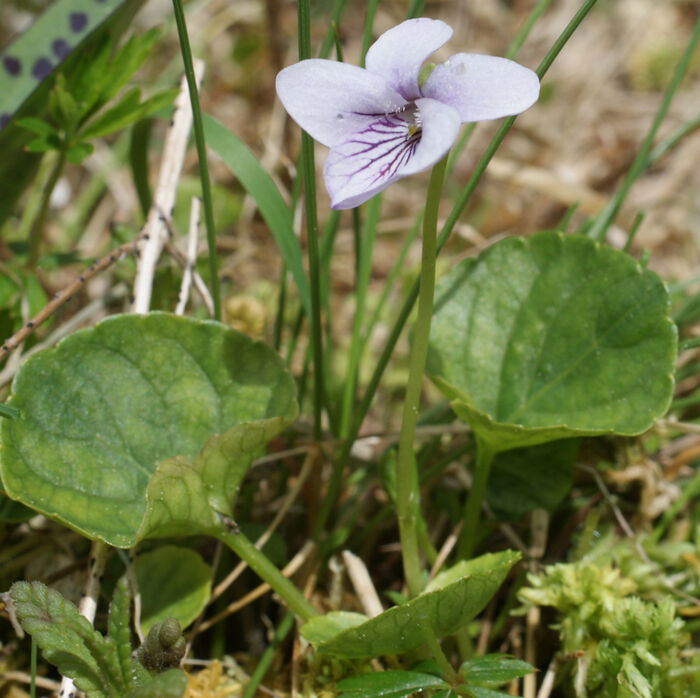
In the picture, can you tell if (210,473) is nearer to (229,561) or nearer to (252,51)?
(229,561)

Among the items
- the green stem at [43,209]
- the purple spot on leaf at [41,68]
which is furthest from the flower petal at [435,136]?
the purple spot on leaf at [41,68]

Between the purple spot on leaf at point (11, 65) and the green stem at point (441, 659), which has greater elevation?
the purple spot on leaf at point (11, 65)

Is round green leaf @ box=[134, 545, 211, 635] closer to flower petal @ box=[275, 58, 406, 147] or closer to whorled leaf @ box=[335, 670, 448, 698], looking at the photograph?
whorled leaf @ box=[335, 670, 448, 698]

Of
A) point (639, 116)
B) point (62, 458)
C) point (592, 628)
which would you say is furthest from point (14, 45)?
point (639, 116)

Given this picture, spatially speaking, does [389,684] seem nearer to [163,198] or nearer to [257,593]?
[257,593]

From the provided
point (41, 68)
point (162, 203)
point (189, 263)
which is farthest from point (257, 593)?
point (41, 68)

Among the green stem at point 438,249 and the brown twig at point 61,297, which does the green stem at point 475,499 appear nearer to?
the green stem at point 438,249
